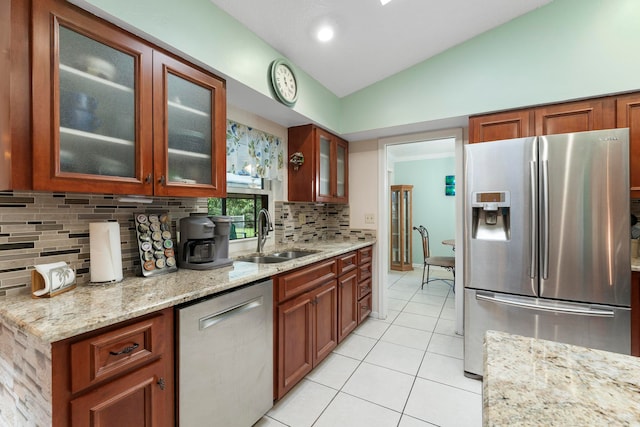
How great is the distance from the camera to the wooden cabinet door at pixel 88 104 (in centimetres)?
109

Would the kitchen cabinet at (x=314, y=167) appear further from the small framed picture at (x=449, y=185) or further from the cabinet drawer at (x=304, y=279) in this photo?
the small framed picture at (x=449, y=185)

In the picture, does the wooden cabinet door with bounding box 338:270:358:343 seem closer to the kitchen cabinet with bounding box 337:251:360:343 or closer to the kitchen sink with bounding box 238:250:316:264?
the kitchen cabinet with bounding box 337:251:360:343

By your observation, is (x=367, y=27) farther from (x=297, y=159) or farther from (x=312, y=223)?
(x=312, y=223)

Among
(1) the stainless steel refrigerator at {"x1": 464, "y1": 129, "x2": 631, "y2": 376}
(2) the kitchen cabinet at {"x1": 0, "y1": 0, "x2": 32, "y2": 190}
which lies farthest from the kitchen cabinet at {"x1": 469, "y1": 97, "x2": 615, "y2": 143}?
(2) the kitchen cabinet at {"x1": 0, "y1": 0, "x2": 32, "y2": 190}

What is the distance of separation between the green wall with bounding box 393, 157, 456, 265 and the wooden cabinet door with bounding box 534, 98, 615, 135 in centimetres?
347

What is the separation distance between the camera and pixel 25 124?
1.06 metres

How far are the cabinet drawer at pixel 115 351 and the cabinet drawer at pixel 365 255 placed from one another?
2.07 metres

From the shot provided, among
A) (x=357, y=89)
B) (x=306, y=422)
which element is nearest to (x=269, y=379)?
(x=306, y=422)

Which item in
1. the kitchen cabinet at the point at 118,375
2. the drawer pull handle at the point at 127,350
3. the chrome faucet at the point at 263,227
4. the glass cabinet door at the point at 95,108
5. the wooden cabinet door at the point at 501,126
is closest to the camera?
the kitchen cabinet at the point at 118,375

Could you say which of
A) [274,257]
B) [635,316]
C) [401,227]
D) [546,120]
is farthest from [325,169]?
[401,227]

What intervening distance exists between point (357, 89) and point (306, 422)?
2.89m

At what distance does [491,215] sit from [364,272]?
4.56 feet

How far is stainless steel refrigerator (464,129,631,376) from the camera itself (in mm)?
1771

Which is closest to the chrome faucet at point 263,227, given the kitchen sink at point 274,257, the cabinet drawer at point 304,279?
the kitchen sink at point 274,257
